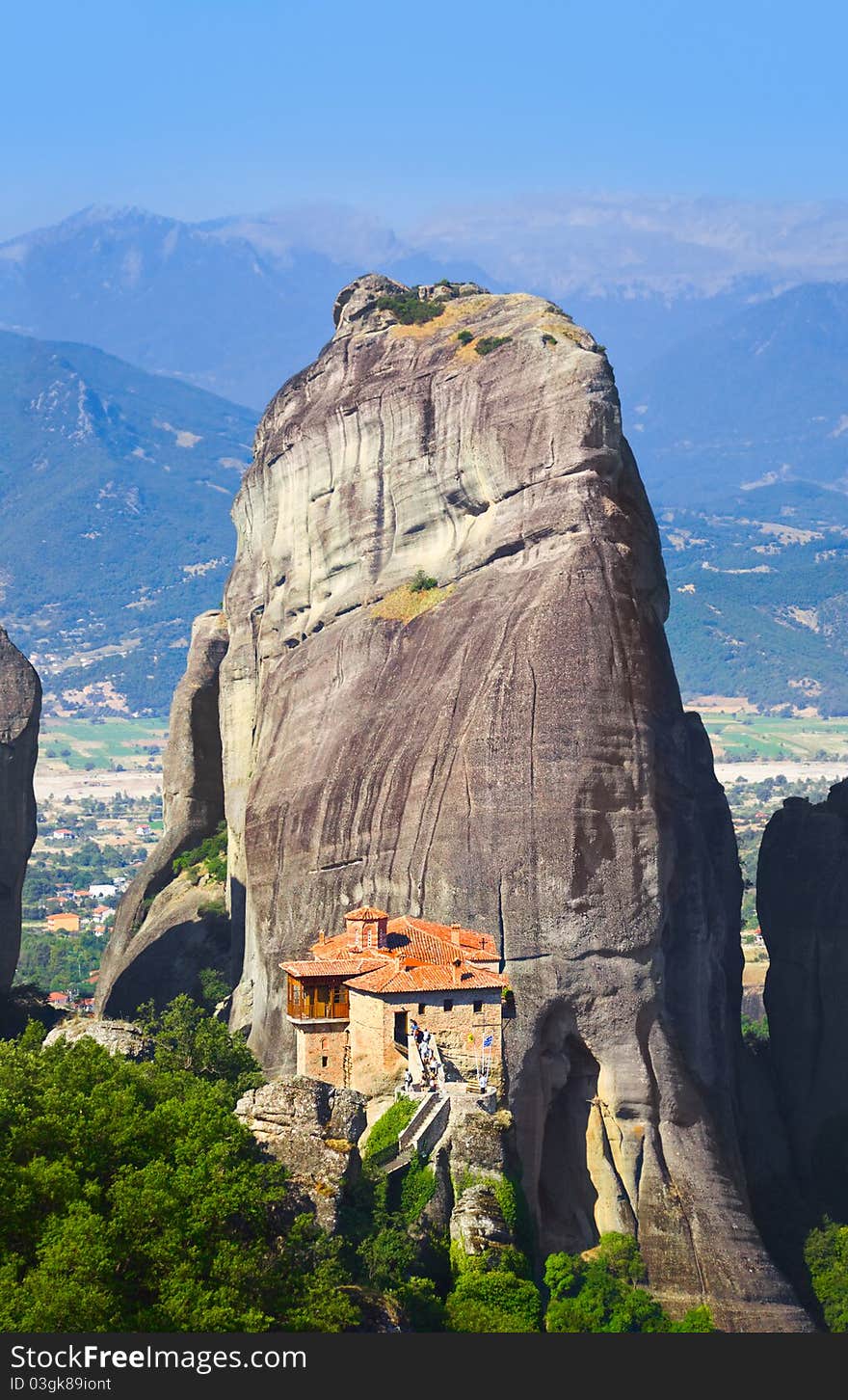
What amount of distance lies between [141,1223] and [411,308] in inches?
2758

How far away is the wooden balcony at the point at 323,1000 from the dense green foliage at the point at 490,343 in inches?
1469

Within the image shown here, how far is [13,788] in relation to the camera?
120 metres

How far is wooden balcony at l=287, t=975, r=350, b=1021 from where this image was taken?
82250mm

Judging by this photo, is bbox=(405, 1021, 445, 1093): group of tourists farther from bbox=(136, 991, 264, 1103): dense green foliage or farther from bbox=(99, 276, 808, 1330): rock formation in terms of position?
bbox=(99, 276, 808, 1330): rock formation

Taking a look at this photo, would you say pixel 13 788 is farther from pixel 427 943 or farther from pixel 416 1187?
pixel 416 1187

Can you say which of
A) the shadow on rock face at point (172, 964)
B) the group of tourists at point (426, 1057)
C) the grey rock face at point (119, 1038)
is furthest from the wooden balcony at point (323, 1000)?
the shadow on rock face at point (172, 964)

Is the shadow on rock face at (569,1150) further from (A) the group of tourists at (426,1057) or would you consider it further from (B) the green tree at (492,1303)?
(B) the green tree at (492,1303)

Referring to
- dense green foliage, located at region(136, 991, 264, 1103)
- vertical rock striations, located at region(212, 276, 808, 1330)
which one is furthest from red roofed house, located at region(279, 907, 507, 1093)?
vertical rock striations, located at region(212, 276, 808, 1330)

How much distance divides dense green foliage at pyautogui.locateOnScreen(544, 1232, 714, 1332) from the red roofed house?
243 inches

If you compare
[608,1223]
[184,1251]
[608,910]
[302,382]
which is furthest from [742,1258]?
[302,382]

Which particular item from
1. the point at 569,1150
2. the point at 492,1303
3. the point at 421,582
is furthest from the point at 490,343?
the point at 492,1303

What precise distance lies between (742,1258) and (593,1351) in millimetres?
41429

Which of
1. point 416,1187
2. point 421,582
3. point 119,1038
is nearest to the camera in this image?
point 416,1187

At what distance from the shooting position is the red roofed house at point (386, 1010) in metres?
79.6
